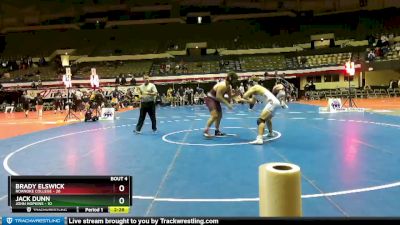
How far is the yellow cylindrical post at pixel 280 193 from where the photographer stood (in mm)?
2609

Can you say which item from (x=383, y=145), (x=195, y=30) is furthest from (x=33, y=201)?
(x=195, y=30)

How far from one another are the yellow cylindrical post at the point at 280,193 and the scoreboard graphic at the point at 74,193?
1013 mm

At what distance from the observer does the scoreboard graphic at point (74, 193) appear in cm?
238

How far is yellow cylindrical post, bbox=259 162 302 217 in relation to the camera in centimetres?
261

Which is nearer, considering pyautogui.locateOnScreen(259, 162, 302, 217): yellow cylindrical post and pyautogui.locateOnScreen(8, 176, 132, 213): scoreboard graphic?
pyautogui.locateOnScreen(8, 176, 132, 213): scoreboard graphic

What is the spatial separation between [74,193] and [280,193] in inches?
56.3

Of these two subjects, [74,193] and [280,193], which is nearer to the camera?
[74,193]

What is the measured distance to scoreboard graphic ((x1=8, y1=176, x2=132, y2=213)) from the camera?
2.38 m

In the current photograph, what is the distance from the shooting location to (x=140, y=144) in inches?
366

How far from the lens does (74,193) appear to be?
240cm

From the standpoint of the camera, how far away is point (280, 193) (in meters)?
2.61

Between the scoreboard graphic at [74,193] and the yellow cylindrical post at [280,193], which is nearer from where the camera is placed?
the scoreboard graphic at [74,193]

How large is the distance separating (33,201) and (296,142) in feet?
24.0

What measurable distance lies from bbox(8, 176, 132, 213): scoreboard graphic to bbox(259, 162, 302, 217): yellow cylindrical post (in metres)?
1.01
